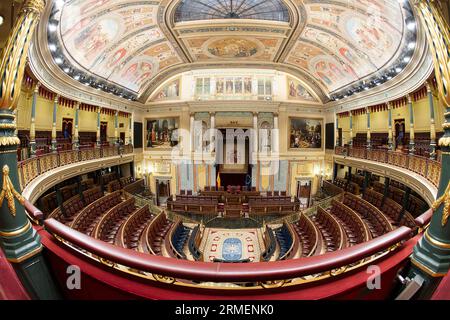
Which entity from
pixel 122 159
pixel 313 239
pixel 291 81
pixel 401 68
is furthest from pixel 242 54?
pixel 313 239

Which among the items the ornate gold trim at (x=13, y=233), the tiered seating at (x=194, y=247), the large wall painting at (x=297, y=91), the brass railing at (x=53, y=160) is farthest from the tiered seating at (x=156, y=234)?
the large wall painting at (x=297, y=91)

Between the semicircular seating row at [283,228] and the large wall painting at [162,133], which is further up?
the large wall painting at [162,133]

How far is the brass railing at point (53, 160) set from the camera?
6961 millimetres

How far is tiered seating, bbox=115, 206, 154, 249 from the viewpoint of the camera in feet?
29.3

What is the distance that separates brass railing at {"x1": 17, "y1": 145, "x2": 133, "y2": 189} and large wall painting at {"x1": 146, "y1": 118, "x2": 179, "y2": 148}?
3.94 meters

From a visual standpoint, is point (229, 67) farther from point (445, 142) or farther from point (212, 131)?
point (445, 142)

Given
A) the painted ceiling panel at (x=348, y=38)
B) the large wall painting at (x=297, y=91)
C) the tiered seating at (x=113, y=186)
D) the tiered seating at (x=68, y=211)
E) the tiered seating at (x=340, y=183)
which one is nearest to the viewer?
the painted ceiling panel at (x=348, y=38)

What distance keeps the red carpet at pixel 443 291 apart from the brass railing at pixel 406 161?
22.3 feet

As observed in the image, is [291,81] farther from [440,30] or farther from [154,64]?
[440,30]

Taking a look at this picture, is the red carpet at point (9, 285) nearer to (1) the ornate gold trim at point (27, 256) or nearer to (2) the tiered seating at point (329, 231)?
(1) the ornate gold trim at point (27, 256)

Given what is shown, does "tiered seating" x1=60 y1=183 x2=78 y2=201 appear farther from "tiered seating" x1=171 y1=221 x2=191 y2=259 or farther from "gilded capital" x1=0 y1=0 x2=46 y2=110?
"gilded capital" x1=0 y1=0 x2=46 y2=110

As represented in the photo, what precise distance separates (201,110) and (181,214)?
29.4 ft

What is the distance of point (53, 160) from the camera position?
956cm

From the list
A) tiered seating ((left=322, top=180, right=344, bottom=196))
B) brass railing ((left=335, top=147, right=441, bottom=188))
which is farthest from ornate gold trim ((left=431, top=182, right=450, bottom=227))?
tiered seating ((left=322, top=180, right=344, bottom=196))
